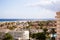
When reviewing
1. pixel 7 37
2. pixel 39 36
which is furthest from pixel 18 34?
pixel 39 36

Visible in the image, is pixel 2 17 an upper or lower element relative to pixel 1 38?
upper

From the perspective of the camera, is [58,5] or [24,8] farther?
[24,8]

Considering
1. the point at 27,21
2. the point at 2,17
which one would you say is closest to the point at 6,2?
the point at 2,17

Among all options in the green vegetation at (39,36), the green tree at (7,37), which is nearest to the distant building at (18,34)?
the green tree at (7,37)

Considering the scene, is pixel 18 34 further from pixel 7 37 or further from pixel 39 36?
pixel 39 36

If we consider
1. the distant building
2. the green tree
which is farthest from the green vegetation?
the green tree

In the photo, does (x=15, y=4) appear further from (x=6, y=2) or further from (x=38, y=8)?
(x=38, y=8)

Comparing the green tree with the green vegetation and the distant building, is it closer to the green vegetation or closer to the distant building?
the distant building

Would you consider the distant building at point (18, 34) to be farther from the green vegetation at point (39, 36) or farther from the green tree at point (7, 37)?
the green vegetation at point (39, 36)

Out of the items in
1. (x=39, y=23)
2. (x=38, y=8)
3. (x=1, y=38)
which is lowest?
(x=1, y=38)
